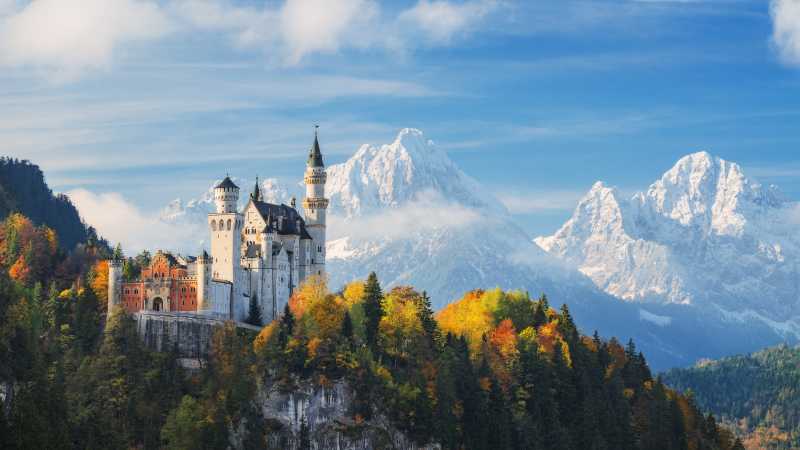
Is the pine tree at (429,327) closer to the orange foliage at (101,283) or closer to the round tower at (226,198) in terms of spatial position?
the round tower at (226,198)

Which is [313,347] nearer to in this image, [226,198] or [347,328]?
[347,328]

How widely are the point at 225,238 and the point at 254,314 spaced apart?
36.4ft

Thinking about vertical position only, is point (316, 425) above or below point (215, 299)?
below

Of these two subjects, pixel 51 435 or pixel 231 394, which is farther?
pixel 231 394

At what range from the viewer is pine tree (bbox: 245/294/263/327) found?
196 metres

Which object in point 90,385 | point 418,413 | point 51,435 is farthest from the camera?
point 418,413

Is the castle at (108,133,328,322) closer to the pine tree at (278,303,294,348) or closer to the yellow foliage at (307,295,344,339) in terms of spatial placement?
the pine tree at (278,303,294,348)

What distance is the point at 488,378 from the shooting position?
196 m

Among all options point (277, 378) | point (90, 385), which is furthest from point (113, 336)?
point (277, 378)

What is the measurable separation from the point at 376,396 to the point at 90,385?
35.7 m

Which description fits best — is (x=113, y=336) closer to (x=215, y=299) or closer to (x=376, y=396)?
(x=215, y=299)

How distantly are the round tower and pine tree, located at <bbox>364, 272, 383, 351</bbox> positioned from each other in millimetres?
21257

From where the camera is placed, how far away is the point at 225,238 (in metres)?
195

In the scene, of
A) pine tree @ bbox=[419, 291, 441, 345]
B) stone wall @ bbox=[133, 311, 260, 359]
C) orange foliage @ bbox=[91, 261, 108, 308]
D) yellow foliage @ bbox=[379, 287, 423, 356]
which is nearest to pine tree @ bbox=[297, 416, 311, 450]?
stone wall @ bbox=[133, 311, 260, 359]
